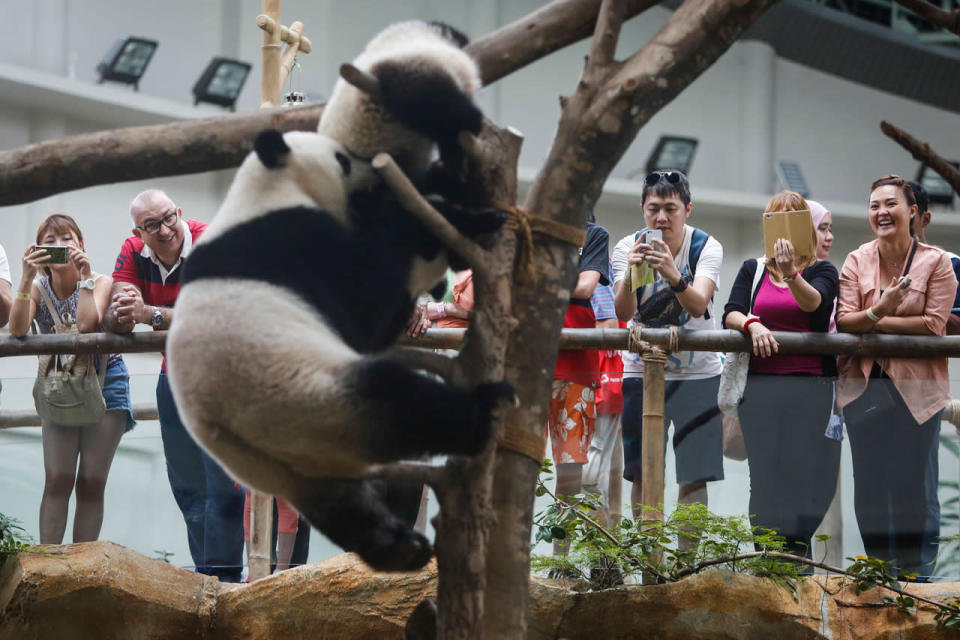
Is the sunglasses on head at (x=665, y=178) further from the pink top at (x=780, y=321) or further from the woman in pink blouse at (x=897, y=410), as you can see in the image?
the woman in pink blouse at (x=897, y=410)

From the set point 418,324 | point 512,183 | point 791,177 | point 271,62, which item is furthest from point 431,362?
point 791,177

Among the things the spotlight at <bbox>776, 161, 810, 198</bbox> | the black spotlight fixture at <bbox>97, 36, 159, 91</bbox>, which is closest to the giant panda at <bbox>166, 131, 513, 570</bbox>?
the black spotlight fixture at <bbox>97, 36, 159, 91</bbox>

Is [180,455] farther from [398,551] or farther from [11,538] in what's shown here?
[398,551]

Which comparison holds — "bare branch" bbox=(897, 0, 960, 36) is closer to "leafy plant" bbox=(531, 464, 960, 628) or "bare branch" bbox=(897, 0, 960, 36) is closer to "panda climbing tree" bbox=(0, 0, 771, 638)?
"panda climbing tree" bbox=(0, 0, 771, 638)

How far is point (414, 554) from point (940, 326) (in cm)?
278

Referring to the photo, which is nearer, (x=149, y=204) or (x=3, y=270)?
(x=149, y=204)

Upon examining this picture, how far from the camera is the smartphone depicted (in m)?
4.23

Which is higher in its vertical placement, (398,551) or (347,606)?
(398,551)

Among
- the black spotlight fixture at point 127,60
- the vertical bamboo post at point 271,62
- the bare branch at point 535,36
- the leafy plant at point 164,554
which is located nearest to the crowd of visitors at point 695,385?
the leafy plant at point 164,554

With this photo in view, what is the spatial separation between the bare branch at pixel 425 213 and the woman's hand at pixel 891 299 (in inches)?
92.4

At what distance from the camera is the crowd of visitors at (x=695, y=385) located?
4012 millimetres

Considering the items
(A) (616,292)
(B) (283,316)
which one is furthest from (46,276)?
(B) (283,316)

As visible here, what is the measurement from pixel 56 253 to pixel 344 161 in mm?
2546

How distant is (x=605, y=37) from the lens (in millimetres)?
2422
